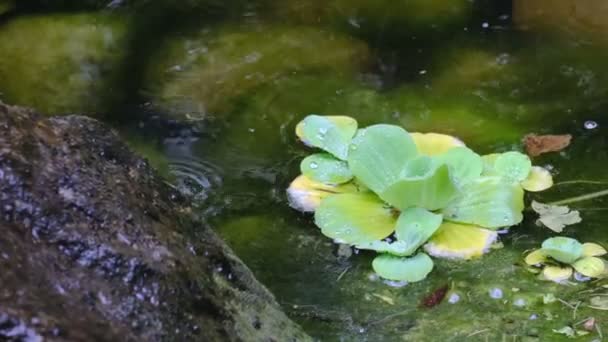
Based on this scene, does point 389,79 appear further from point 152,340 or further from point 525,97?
point 152,340

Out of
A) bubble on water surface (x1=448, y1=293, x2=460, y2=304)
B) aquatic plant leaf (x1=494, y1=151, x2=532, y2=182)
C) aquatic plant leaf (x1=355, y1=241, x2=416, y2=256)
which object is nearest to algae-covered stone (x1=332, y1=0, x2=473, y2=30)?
aquatic plant leaf (x1=494, y1=151, x2=532, y2=182)

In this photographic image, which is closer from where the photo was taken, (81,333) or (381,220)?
(81,333)

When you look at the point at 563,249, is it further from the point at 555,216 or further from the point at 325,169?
the point at 325,169

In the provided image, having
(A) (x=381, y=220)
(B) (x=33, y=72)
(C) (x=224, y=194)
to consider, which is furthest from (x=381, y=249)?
(B) (x=33, y=72)

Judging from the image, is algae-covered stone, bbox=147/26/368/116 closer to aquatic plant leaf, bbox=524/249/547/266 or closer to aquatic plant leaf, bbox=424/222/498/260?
aquatic plant leaf, bbox=424/222/498/260

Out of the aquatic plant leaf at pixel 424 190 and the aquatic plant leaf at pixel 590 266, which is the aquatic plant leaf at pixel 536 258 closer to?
the aquatic plant leaf at pixel 590 266

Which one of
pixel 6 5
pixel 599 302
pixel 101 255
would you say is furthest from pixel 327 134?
pixel 6 5
